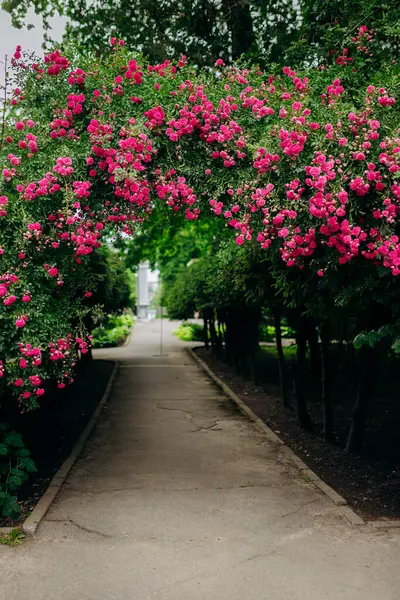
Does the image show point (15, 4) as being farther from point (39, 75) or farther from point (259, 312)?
point (259, 312)

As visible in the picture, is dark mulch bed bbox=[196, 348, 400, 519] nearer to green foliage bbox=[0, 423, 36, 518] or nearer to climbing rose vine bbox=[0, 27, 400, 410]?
climbing rose vine bbox=[0, 27, 400, 410]

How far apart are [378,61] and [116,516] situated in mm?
6789

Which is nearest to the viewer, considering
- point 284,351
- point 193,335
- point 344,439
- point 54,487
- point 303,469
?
point 54,487

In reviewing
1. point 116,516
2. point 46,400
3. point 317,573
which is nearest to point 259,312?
point 46,400

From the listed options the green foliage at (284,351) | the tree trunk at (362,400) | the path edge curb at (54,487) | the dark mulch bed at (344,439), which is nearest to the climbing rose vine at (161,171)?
the path edge curb at (54,487)

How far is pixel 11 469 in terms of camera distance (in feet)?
22.0

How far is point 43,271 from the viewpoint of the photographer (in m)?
6.30

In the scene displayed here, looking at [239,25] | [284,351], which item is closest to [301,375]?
[239,25]

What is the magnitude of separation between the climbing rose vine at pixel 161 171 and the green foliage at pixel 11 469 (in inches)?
22.2

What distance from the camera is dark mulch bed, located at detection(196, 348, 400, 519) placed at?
7.45m

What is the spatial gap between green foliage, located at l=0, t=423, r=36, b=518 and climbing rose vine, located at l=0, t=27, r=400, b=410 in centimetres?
56

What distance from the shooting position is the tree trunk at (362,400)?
8648mm

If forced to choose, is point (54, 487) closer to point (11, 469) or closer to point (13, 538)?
point (11, 469)

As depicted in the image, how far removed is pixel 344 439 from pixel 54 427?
5.23 metres
